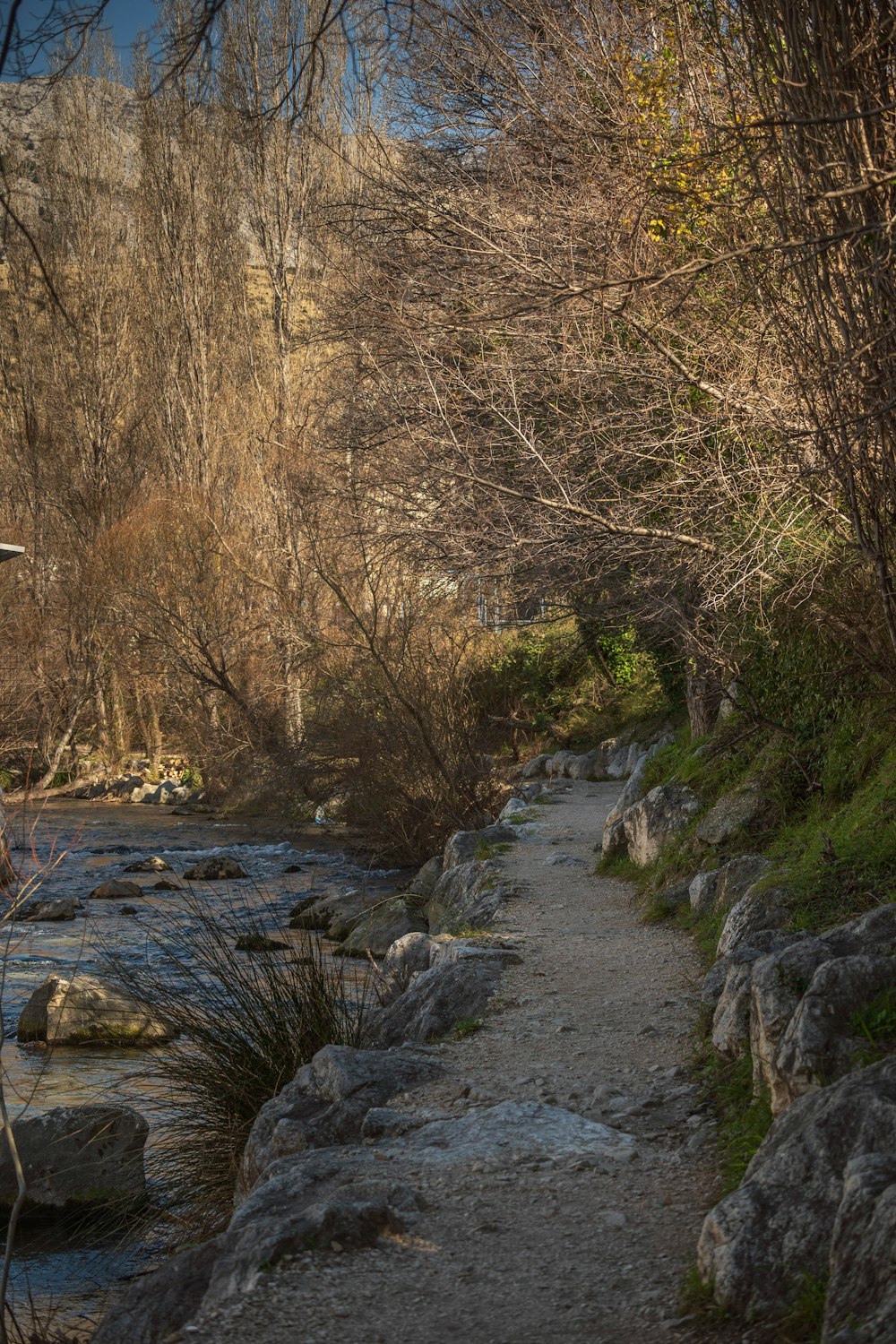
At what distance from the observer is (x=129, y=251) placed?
31.1m

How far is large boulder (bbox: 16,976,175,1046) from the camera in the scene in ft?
28.7

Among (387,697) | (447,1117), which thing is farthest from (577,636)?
(447,1117)

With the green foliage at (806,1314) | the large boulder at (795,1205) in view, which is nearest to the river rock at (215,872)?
the large boulder at (795,1205)

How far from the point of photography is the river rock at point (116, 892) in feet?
47.1

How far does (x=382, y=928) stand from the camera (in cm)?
1113

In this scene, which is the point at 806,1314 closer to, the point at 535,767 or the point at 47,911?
the point at 47,911

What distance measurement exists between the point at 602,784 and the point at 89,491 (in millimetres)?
16542

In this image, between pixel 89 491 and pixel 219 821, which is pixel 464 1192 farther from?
pixel 89 491

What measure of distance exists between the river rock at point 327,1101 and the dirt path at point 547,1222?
0.14 m

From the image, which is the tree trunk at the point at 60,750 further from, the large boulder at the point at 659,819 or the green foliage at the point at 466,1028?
the green foliage at the point at 466,1028

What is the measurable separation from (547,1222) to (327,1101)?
1.38 metres

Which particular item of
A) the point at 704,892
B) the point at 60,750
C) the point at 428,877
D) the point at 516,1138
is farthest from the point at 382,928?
the point at 60,750

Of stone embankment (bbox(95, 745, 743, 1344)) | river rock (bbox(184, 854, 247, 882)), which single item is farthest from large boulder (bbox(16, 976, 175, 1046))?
river rock (bbox(184, 854, 247, 882))

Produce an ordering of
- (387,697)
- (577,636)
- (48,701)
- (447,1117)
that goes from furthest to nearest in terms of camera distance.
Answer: (48,701), (577,636), (387,697), (447,1117)
